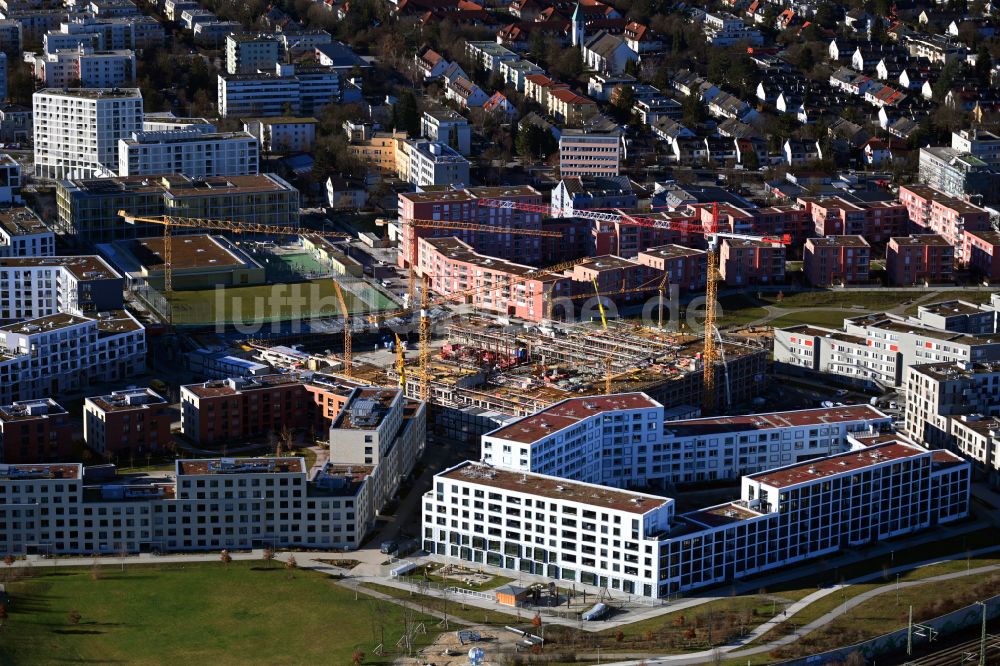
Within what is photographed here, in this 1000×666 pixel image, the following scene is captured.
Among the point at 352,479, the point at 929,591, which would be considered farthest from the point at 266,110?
the point at 929,591

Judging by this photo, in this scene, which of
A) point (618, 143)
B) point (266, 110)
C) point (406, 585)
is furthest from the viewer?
point (266, 110)

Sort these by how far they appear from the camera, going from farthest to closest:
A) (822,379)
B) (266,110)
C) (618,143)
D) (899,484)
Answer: (266,110) < (618,143) < (822,379) < (899,484)

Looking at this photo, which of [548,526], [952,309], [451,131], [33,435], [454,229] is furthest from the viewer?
[451,131]

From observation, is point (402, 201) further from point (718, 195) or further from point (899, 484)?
point (899, 484)

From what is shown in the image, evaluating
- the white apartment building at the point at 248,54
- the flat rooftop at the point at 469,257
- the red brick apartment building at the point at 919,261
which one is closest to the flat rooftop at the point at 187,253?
the flat rooftop at the point at 469,257

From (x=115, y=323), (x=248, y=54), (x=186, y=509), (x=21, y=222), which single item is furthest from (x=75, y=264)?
(x=248, y=54)

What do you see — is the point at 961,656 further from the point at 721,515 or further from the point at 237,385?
the point at 237,385
